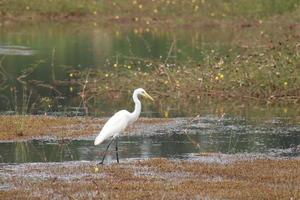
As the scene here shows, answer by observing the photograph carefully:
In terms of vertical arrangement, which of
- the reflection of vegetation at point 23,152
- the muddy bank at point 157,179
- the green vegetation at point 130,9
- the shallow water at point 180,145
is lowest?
the shallow water at point 180,145

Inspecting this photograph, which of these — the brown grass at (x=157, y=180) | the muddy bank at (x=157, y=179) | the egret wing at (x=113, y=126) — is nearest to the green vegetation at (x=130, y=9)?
the egret wing at (x=113, y=126)

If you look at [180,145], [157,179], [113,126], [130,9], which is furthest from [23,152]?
[130,9]

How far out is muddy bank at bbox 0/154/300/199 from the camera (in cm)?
1300

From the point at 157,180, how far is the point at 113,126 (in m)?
2.06

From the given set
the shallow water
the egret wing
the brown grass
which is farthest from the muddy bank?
the shallow water

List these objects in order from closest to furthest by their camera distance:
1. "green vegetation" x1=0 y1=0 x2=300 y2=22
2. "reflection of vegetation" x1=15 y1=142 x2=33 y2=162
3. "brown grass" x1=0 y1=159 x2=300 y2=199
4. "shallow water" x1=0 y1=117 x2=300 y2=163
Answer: "brown grass" x1=0 y1=159 x2=300 y2=199 < "reflection of vegetation" x1=15 y1=142 x2=33 y2=162 < "shallow water" x1=0 y1=117 x2=300 y2=163 < "green vegetation" x1=0 y1=0 x2=300 y2=22

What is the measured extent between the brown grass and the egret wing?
0.53 m

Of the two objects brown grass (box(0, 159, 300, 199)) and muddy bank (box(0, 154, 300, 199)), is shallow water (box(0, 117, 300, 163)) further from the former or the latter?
brown grass (box(0, 159, 300, 199))

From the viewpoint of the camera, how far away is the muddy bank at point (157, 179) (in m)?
13.0

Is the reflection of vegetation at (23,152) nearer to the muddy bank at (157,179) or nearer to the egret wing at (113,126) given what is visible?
the muddy bank at (157,179)

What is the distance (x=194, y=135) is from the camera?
1922 centimetres

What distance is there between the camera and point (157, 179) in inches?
556

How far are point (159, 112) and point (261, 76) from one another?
3265 millimetres

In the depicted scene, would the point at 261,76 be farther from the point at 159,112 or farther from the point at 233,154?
→ the point at 233,154
